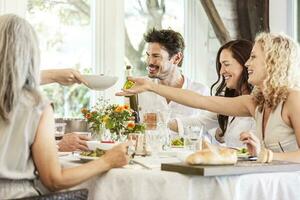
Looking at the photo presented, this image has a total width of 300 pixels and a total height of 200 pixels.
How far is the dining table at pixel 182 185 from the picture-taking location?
5.88 feet

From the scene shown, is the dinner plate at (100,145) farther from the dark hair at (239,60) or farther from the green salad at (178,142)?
the dark hair at (239,60)

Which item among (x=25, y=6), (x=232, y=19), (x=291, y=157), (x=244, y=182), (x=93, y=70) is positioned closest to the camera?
(x=244, y=182)

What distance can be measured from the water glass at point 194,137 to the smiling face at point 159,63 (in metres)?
1.69

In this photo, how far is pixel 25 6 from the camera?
13.2ft

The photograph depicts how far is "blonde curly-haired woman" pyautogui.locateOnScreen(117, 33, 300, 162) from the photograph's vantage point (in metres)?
2.51

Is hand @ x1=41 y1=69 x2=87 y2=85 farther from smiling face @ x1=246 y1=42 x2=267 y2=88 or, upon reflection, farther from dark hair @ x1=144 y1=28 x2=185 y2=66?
dark hair @ x1=144 y1=28 x2=185 y2=66

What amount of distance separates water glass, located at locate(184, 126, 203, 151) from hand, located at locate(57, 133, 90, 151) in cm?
44

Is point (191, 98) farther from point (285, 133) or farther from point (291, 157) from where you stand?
point (291, 157)

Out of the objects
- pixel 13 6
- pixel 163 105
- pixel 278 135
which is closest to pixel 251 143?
pixel 278 135

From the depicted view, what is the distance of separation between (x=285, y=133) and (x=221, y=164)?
731 millimetres

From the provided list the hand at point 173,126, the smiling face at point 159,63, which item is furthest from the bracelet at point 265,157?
the smiling face at point 159,63

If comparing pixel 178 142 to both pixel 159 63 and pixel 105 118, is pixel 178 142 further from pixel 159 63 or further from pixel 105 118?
pixel 159 63

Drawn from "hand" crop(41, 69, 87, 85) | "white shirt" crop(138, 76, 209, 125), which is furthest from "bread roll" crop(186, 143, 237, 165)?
"white shirt" crop(138, 76, 209, 125)

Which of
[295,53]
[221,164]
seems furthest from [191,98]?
[221,164]
